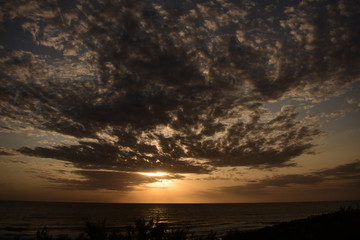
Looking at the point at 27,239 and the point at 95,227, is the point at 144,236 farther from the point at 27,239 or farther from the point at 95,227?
the point at 27,239

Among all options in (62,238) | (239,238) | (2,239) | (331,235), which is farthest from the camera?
(2,239)

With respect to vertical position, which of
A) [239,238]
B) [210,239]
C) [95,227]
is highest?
[95,227]

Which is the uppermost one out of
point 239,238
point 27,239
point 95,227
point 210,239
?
point 95,227

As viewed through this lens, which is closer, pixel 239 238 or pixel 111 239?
pixel 111 239

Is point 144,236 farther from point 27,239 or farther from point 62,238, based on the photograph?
point 27,239

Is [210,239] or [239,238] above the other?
[210,239]

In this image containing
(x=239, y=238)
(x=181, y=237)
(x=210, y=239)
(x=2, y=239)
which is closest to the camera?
(x=181, y=237)

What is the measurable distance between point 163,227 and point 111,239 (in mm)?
2257

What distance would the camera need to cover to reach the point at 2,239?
101 feet

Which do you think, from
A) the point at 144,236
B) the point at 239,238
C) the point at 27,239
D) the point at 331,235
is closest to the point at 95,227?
the point at 144,236

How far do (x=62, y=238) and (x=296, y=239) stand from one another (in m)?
12.9

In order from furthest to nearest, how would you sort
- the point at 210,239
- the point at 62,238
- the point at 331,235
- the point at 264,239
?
the point at 264,239
the point at 331,235
the point at 210,239
the point at 62,238

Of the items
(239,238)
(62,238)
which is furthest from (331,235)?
(62,238)

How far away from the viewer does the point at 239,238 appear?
16344mm
